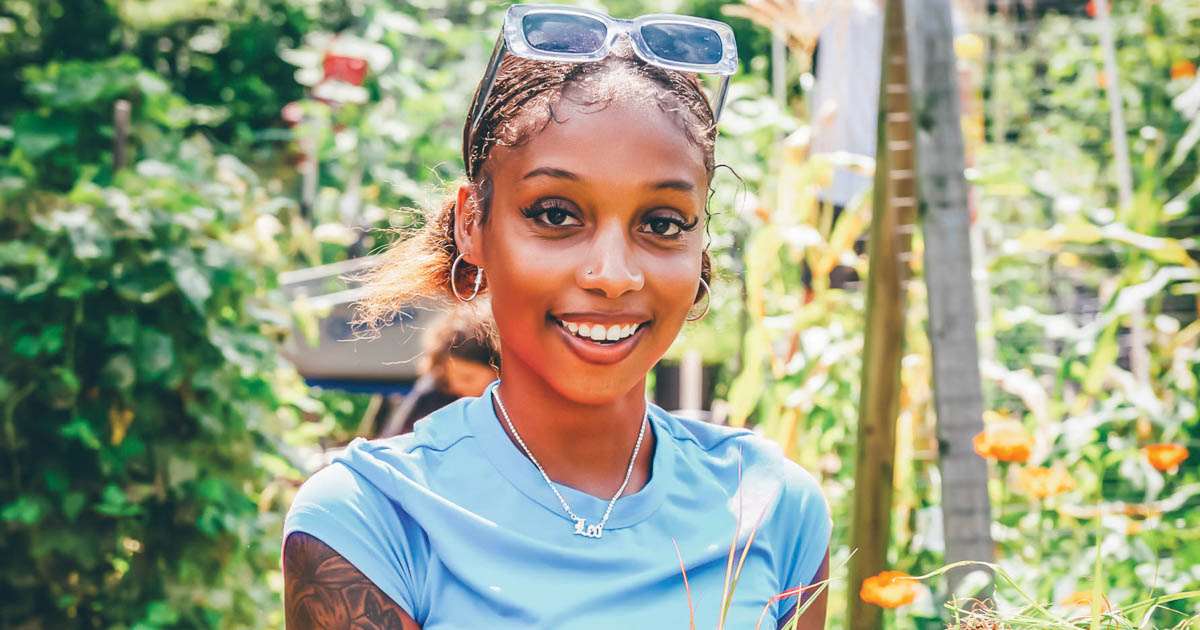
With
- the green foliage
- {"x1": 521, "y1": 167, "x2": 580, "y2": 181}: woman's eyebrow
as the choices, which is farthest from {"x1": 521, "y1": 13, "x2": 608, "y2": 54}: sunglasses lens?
the green foliage

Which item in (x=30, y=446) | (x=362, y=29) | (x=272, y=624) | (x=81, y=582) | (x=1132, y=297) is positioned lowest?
(x=272, y=624)

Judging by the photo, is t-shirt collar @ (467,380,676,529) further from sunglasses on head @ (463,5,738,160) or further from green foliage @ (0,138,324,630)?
green foliage @ (0,138,324,630)

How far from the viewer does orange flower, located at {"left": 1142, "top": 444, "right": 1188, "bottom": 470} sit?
2.04m

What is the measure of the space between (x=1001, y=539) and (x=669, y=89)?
5.21 feet

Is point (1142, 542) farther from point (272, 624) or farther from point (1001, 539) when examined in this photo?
point (272, 624)

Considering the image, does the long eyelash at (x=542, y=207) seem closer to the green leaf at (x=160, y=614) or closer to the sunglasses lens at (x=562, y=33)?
the sunglasses lens at (x=562, y=33)

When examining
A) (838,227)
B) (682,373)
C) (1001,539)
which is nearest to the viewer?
(1001,539)

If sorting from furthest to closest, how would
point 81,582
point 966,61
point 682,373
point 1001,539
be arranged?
point 682,373 → point 966,61 → point 81,582 → point 1001,539

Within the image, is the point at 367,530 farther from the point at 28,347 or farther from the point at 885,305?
the point at 28,347

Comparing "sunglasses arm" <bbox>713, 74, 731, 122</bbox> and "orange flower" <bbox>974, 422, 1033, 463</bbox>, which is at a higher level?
"sunglasses arm" <bbox>713, 74, 731, 122</bbox>

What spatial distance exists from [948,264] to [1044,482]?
513mm

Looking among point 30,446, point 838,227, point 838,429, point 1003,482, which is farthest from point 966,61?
point 30,446

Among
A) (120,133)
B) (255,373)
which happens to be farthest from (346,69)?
→ (255,373)

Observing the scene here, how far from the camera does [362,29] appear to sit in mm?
5121
